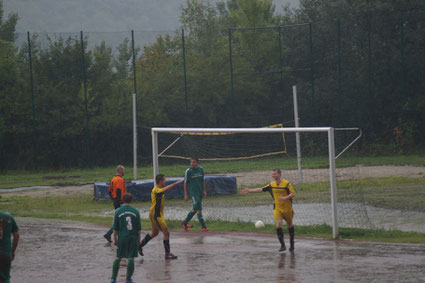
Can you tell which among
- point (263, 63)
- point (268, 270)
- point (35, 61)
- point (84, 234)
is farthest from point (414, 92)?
point (268, 270)

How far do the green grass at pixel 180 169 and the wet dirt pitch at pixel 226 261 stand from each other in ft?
35.8

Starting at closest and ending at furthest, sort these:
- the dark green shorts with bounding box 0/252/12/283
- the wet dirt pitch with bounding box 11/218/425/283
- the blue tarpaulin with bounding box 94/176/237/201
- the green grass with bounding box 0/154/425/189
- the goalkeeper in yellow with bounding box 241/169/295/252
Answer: the dark green shorts with bounding box 0/252/12/283, the wet dirt pitch with bounding box 11/218/425/283, the goalkeeper in yellow with bounding box 241/169/295/252, the blue tarpaulin with bounding box 94/176/237/201, the green grass with bounding box 0/154/425/189

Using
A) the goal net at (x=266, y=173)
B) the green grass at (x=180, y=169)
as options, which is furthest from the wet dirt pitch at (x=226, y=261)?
the green grass at (x=180, y=169)

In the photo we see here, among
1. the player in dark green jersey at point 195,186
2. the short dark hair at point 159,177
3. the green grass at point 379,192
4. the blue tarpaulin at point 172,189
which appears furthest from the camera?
the blue tarpaulin at point 172,189

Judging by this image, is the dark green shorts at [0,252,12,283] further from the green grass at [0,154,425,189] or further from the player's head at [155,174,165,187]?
the green grass at [0,154,425,189]

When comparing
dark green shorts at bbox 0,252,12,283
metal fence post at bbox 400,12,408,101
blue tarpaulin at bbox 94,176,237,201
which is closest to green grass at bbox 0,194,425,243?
blue tarpaulin at bbox 94,176,237,201

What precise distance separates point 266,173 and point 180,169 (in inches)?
393

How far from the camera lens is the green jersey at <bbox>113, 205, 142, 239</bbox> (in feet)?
37.1

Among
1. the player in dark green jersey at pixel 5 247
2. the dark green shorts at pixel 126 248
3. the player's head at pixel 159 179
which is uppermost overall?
the player's head at pixel 159 179

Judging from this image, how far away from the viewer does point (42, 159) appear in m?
41.2

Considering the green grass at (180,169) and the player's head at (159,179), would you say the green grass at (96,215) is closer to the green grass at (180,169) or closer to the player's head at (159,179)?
the player's head at (159,179)

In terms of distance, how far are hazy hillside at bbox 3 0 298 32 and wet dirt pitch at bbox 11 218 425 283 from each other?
155682mm

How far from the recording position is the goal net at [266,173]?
18594 mm

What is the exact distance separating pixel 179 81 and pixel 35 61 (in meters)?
10.3
